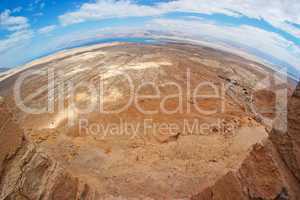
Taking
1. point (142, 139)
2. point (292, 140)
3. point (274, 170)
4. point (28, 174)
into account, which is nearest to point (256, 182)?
point (274, 170)

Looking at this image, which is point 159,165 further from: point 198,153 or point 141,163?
point 198,153

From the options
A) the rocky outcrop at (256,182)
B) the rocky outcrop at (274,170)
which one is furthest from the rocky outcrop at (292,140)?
the rocky outcrop at (256,182)

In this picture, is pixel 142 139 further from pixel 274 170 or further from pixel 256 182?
pixel 274 170

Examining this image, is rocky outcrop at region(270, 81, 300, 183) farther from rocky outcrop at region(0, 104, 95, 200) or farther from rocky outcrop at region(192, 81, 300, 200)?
rocky outcrop at region(0, 104, 95, 200)

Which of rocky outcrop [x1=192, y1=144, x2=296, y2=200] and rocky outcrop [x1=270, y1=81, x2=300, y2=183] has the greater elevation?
rocky outcrop [x1=270, y1=81, x2=300, y2=183]

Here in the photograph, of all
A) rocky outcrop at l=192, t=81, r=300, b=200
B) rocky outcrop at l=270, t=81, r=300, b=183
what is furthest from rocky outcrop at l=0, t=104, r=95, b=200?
rocky outcrop at l=270, t=81, r=300, b=183

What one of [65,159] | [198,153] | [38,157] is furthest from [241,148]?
[38,157]

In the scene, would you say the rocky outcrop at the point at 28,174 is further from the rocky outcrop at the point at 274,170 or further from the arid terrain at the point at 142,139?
the rocky outcrop at the point at 274,170
